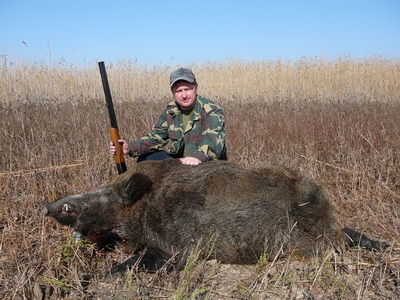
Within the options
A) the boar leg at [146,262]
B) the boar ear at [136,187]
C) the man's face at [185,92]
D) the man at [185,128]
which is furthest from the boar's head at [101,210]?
the man's face at [185,92]

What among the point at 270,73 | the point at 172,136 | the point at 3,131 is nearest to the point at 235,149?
the point at 172,136

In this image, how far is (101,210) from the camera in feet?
11.8

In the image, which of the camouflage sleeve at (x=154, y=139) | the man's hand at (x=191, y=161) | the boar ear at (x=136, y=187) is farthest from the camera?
the camouflage sleeve at (x=154, y=139)

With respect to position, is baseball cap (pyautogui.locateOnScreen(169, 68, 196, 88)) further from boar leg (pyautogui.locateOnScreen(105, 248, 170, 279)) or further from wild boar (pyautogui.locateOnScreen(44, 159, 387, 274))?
boar leg (pyautogui.locateOnScreen(105, 248, 170, 279))

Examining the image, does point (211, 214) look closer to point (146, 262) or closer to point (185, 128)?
point (146, 262)

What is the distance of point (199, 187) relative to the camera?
3.47 metres

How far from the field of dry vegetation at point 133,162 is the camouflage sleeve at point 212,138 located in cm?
121

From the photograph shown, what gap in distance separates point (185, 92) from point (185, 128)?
18.6 inches

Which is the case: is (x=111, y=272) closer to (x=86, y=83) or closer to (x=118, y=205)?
(x=118, y=205)

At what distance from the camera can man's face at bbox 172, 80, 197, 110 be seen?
4.53m

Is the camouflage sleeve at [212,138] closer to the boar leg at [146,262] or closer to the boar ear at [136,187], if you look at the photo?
the boar ear at [136,187]

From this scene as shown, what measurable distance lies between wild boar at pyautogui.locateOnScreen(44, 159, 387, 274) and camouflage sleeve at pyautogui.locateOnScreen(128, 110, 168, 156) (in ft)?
3.88

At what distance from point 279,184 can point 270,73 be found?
1512 centimetres

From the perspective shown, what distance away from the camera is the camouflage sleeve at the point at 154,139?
484 centimetres
